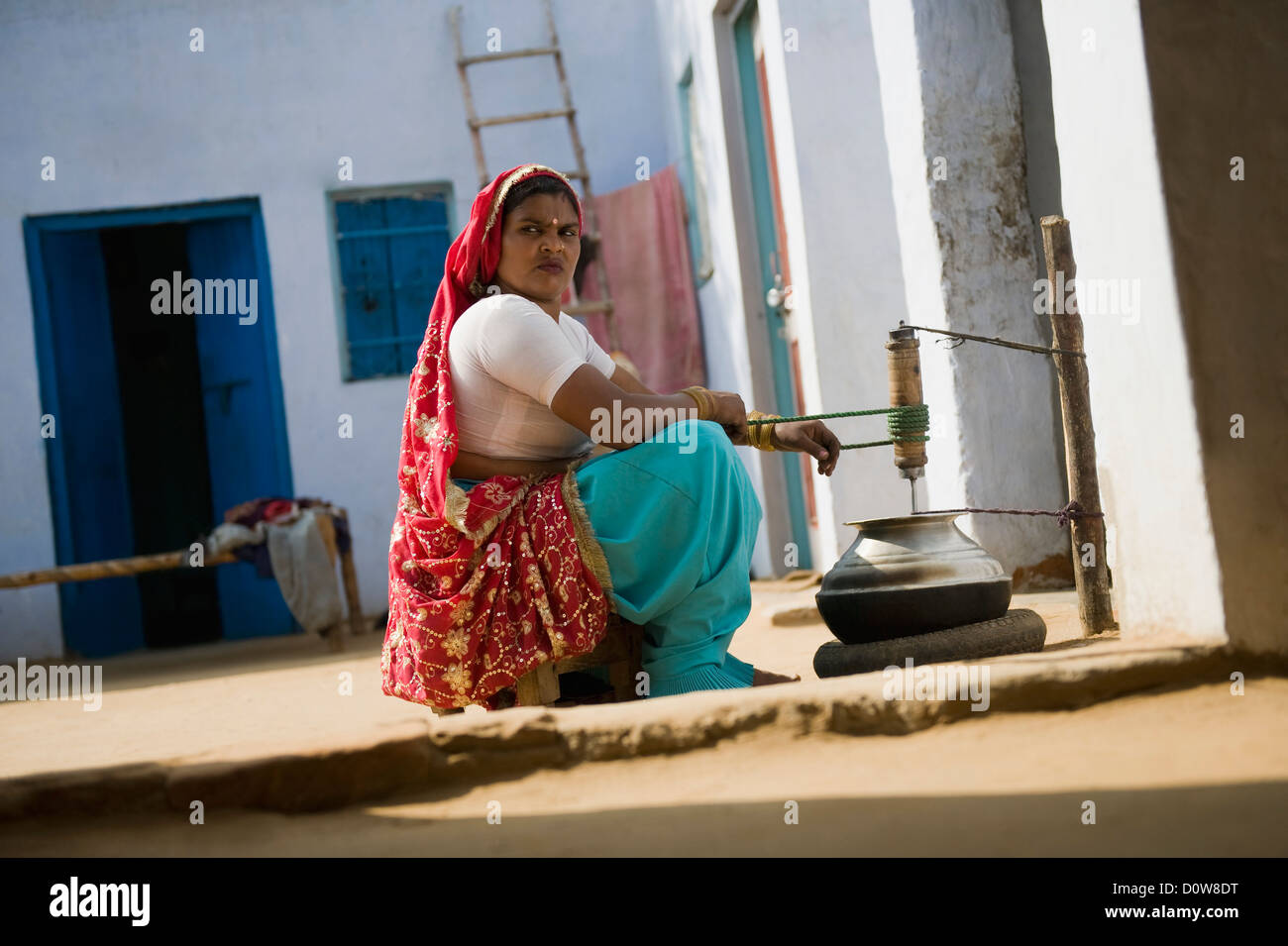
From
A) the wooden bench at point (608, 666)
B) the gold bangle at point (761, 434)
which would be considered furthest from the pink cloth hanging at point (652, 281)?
the wooden bench at point (608, 666)

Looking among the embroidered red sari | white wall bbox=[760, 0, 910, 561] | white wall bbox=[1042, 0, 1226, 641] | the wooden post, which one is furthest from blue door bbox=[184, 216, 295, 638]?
white wall bbox=[1042, 0, 1226, 641]

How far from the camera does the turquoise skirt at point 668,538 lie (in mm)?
2807

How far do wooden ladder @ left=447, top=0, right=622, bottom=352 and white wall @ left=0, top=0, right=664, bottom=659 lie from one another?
140mm

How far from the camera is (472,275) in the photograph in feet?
9.89

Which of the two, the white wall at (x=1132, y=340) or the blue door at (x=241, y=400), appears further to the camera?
the blue door at (x=241, y=400)

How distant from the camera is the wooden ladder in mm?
8438

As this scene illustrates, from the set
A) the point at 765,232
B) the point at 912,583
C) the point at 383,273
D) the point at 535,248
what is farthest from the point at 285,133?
the point at 912,583

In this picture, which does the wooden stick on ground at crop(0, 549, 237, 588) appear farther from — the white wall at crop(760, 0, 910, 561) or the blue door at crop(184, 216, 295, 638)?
the white wall at crop(760, 0, 910, 561)

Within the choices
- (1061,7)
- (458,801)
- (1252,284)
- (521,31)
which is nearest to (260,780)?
(458,801)

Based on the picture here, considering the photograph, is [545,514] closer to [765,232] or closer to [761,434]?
[761,434]

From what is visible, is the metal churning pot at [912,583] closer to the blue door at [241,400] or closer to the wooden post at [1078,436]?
the wooden post at [1078,436]

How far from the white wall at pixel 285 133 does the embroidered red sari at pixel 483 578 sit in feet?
19.1
